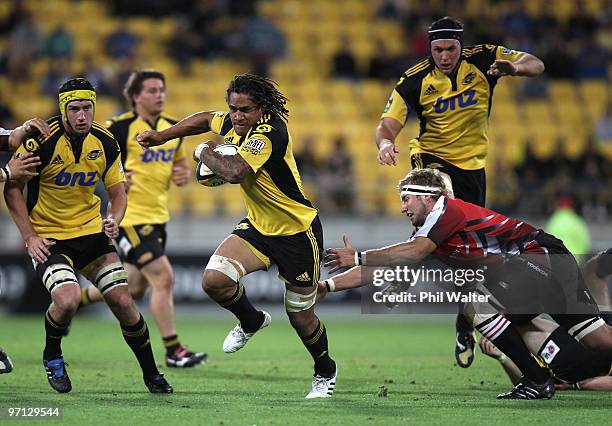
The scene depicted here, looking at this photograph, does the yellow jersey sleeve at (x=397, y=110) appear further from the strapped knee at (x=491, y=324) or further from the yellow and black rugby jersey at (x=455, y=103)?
the strapped knee at (x=491, y=324)

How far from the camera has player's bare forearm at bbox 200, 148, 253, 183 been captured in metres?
7.98

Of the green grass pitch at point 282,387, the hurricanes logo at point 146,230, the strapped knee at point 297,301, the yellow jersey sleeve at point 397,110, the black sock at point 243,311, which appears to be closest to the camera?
the green grass pitch at point 282,387

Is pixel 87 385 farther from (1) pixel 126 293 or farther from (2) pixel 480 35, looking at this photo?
(2) pixel 480 35

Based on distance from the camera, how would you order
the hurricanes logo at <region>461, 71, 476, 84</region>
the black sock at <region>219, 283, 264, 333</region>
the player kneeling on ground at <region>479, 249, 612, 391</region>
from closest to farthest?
the black sock at <region>219, 283, 264, 333</region>
the player kneeling on ground at <region>479, 249, 612, 391</region>
the hurricanes logo at <region>461, 71, 476, 84</region>

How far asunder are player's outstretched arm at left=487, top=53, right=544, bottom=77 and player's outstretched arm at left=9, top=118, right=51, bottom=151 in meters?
3.79

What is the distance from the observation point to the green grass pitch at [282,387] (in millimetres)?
7552

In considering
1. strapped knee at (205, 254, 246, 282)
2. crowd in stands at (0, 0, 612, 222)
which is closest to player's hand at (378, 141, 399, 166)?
strapped knee at (205, 254, 246, 282)

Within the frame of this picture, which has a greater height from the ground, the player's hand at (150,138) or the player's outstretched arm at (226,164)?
the player's hand at (150,138)

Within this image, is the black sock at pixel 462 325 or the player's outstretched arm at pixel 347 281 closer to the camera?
the player's outstretched arm at pixel 347 281

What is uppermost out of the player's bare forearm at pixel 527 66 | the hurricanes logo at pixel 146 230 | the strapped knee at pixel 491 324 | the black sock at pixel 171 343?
the player's bare forearm at pixel 527 66

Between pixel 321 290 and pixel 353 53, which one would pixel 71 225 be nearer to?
pixel 321 290

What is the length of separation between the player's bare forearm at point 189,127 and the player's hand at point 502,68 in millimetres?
2455

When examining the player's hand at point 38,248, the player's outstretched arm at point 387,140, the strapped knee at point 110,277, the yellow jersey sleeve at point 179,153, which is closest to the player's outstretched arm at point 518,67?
the player's outstretched arm at point 387,140

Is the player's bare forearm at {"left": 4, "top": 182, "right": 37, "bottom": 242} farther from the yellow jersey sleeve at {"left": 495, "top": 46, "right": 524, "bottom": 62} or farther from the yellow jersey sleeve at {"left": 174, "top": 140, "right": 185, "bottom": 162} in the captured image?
the yellow jersey sleeve at {"left": 495, "top": 46, "right": 524, "bottom": 62}
